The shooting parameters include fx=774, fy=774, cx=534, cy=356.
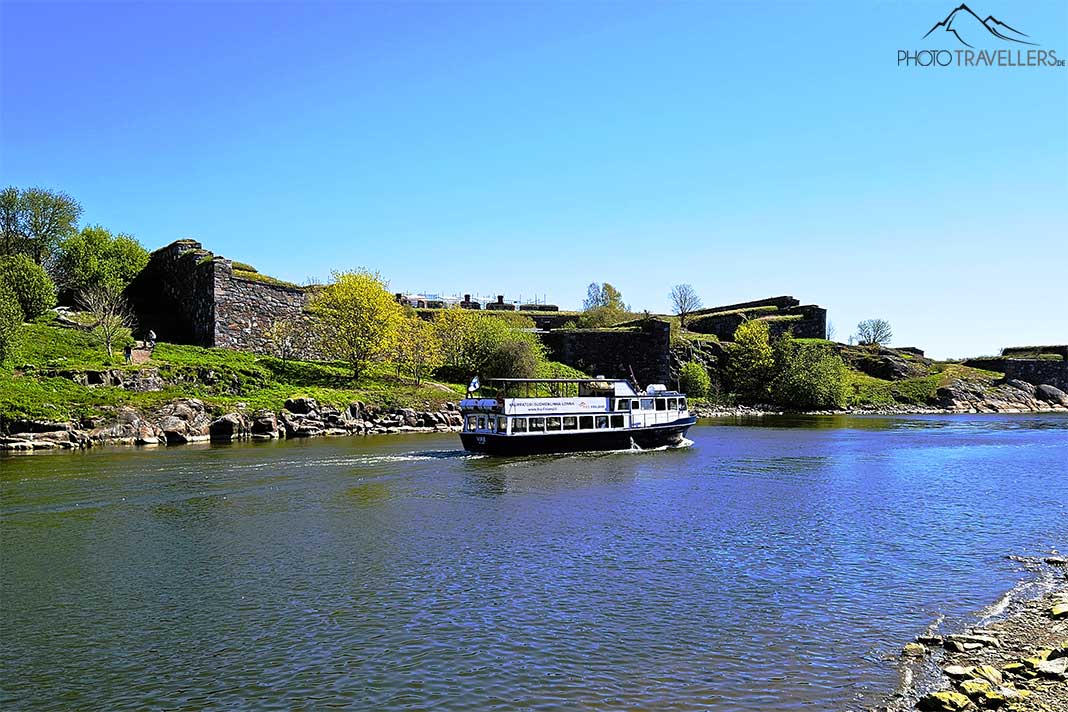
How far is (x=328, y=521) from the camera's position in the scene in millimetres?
22672

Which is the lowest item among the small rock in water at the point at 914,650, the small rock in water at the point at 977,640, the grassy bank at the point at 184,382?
the small rock in water at the point at 914,650

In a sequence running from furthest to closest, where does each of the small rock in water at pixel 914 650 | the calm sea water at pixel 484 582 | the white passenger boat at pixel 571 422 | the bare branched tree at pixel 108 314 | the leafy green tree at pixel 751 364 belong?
the leafy green tree at pixel 751 364 < the bare branched tree at pixel 108 314 < the white passenger boat at pixel 571 422 < the small rock in water at pixel 914 650 < the calm sea water at pixel 484 582

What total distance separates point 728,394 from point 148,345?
60984mm

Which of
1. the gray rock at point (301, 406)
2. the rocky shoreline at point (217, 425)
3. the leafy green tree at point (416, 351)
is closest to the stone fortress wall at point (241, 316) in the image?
the leafy green tree at point (416, 351)

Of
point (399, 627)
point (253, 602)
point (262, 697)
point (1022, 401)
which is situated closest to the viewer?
point (262, 697)

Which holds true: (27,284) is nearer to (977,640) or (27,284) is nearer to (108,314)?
(108,314)

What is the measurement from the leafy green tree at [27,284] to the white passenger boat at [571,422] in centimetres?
3820

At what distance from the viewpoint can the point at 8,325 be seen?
157 ft

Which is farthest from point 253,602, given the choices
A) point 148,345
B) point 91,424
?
point 148,345

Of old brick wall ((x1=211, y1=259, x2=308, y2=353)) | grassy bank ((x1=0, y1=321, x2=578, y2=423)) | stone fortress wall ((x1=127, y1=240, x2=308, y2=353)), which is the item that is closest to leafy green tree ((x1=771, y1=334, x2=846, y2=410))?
grassy bank ((x1=0, y1=321, x2=578, y2=423))

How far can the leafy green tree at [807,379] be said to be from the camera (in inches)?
3410

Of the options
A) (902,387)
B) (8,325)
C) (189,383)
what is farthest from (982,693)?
(902,387)

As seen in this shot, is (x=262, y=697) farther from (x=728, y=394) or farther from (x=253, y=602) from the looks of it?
(x=728, y=394)

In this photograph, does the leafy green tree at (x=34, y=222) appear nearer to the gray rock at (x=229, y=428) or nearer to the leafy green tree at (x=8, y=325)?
the leafy green tree at (x=8, y=325)
